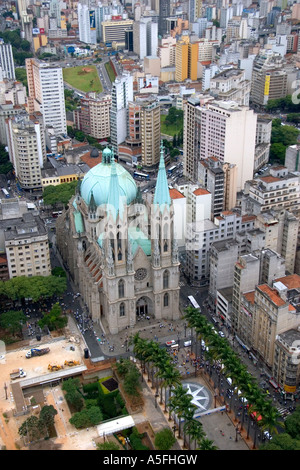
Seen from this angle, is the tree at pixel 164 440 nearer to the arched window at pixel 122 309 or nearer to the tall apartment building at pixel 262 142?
the arched window at pixel 122 309

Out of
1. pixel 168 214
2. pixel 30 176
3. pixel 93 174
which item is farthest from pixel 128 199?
pixel 30 176

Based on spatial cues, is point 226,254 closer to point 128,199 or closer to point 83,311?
point 128,199

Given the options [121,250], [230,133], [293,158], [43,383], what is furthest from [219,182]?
[43,383]

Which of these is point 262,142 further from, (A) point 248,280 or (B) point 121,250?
(B) point 121,250

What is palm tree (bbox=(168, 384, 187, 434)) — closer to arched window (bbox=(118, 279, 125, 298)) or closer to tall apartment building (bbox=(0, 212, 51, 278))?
arched window (bbox=(118, 279, 125, 298))

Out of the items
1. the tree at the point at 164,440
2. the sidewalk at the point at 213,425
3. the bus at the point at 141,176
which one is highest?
the bus at the point at 141,176

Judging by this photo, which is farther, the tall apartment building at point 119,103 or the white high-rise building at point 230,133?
the tall apartment building at point 119,103

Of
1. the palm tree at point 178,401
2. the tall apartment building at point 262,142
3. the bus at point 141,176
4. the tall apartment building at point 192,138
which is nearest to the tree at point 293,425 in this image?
the palm tree at point 178,401
